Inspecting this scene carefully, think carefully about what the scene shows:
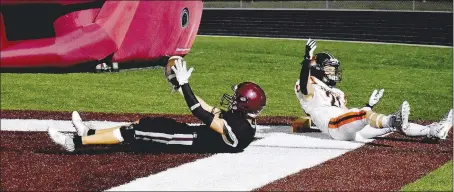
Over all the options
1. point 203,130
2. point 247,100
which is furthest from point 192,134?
point 247,100

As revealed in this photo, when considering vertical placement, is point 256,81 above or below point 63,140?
below

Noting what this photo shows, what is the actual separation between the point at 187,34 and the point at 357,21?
75.7 feet

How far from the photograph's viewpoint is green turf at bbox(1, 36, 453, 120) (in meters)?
12.7

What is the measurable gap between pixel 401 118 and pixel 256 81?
341 inches

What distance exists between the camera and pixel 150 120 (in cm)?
766

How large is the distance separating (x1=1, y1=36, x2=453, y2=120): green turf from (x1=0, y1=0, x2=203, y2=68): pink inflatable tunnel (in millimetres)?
5481

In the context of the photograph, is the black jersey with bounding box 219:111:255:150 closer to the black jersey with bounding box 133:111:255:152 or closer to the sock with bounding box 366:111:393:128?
the black jersey with bounding box 133:111:255:152

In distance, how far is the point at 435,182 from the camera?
695cm

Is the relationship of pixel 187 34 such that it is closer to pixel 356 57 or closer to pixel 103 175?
pixel 103 175

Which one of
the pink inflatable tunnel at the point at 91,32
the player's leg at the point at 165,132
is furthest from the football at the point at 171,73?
the pink inflatable tunnel at the point at 91,32

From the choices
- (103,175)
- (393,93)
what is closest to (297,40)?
(393,93)

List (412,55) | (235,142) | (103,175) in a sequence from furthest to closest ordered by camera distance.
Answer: (412,55) → (235,142) → (103,175)

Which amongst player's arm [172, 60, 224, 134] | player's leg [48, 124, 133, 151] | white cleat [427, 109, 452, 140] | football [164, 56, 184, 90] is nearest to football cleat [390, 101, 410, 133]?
white cleat [427, 109, 452, 140]

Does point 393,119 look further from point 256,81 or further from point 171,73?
point 256,81
